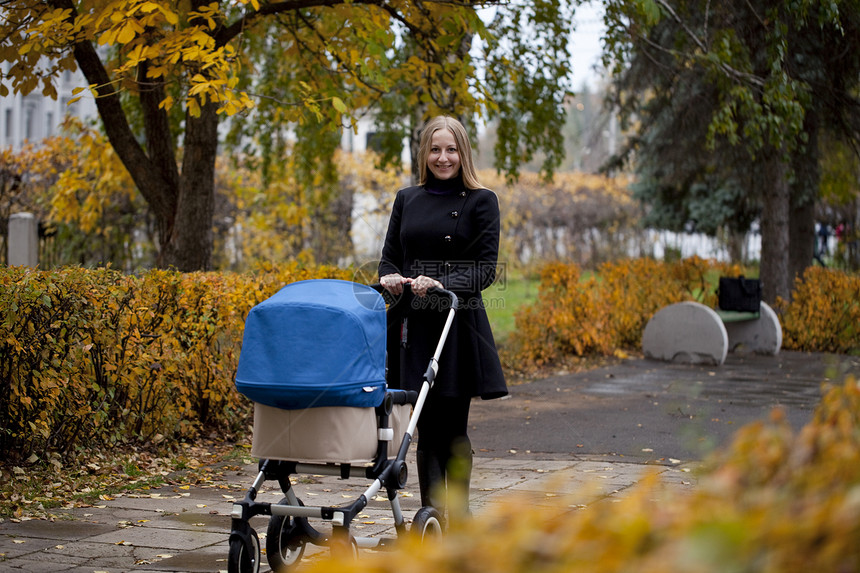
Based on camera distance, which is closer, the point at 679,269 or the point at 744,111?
the point at 744,111

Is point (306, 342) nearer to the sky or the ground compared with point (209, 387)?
nearer to the sky

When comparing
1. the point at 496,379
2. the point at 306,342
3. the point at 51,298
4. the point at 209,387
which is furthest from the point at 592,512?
the point at 209,387

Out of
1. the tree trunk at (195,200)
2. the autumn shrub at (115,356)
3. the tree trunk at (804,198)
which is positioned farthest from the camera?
the tree trunk at (804,198)

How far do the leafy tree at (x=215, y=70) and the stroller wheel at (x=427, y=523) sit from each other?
355cm

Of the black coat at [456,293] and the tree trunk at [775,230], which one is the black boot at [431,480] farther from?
the tree trunk at [775,230]

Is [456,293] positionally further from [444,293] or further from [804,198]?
[804,198]

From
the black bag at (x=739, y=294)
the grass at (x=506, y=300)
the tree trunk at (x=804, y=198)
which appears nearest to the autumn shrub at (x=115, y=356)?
the grass at (x=506, y=300)

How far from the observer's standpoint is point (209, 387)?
6719 mm

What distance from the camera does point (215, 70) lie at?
22.1 ft

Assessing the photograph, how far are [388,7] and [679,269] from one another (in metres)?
7.51

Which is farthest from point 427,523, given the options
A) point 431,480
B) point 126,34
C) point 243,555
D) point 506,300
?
point 506,300

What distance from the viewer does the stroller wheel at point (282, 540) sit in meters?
3.82

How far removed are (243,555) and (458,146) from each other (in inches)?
77.6

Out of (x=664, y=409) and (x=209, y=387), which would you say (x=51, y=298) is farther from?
(x=664, y=409)
